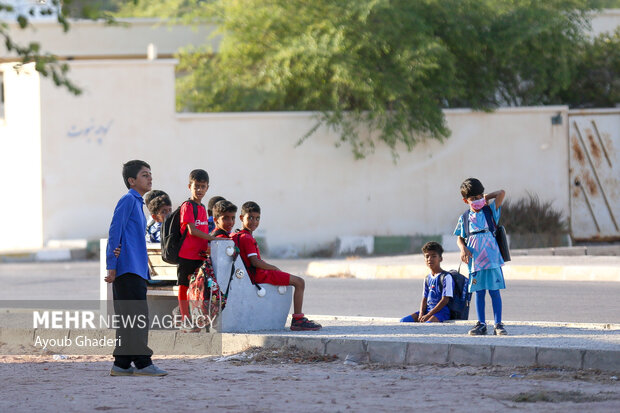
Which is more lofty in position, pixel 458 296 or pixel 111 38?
pixel 111 38

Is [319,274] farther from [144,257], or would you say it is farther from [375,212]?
[144,257]

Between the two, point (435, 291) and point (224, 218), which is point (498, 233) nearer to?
point (435, 291)

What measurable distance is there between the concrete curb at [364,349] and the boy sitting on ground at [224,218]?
2.95 ft

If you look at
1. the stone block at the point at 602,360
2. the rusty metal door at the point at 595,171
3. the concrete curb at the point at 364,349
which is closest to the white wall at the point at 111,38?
the rusty metal door at the point at 595,171

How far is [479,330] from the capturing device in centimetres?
832

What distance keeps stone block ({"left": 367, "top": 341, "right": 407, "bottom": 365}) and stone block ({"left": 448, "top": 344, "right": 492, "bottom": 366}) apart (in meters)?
0.38

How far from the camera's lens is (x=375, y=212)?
68.1 ft

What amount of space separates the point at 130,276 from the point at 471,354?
2.50m

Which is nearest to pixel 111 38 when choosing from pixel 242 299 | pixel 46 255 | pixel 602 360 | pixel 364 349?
pixel 46 255

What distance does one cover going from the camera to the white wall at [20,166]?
2095 cm

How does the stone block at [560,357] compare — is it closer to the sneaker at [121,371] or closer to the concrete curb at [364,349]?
the concrete curb at [364,349]

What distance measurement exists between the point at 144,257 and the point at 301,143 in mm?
13421

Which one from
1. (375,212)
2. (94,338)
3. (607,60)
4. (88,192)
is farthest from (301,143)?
(94,338)

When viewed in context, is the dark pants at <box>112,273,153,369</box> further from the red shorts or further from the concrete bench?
the red shorts
